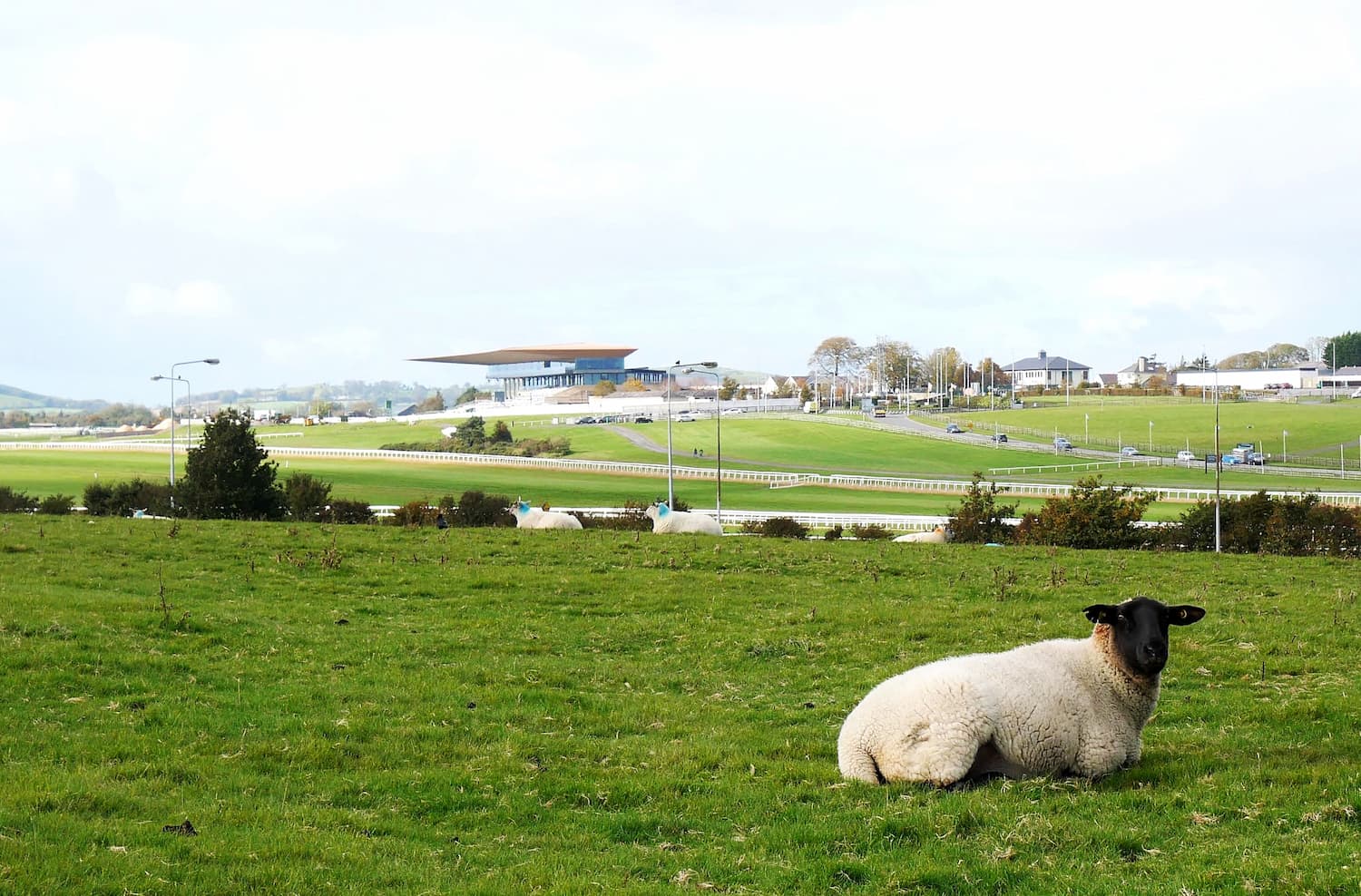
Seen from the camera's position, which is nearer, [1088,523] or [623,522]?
[1088,523]

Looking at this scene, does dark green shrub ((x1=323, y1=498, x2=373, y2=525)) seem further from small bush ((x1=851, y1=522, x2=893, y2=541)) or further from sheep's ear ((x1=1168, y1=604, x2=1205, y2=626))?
sheep's ear ((x1=1168, y1=604, x2=1205, y2=626))

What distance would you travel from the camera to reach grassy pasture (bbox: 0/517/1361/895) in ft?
24.1

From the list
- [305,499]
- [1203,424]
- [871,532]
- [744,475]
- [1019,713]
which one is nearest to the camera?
[1019,713]

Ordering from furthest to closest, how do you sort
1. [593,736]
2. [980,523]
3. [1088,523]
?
1. [980,523]
2. [1088,523]
3. [593,736]

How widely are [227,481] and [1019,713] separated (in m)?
38.6

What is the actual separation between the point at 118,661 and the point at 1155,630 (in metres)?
11.8

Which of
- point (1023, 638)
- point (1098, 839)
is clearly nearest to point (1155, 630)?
point (1098, 839)

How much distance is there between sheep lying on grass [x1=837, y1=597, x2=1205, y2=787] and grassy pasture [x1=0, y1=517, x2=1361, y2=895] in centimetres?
34

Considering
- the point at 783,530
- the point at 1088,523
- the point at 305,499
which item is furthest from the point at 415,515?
the point at 1088,523

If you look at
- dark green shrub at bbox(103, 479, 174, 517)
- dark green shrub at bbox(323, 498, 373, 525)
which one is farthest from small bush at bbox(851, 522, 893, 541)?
dark green shrub at bbox(103, 479, 174, 517)

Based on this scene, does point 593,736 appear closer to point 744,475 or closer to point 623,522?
point 623,522

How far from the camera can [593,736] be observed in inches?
464

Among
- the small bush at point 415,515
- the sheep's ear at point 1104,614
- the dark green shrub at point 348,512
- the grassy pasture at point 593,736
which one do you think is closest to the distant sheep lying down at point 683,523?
the small bush at point 415,515

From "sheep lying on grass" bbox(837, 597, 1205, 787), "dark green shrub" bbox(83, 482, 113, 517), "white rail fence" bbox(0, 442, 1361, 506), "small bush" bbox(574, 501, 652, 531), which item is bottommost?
"white rail fence" bbox(0, 442, 1361, 506)
